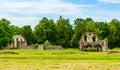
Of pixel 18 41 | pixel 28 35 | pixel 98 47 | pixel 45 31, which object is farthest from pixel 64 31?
pixel 98 47

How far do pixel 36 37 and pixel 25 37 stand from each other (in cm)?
436

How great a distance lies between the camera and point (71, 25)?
151 m

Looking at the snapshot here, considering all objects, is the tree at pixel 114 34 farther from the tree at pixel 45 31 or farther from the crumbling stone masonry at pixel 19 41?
the crumbling stone masonry at pixel 19 41

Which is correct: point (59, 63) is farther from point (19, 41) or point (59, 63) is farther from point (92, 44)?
point (19, 41)

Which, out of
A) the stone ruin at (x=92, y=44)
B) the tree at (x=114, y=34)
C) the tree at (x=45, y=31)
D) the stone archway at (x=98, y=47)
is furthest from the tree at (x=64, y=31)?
the stone archway at (x=98, y=47)

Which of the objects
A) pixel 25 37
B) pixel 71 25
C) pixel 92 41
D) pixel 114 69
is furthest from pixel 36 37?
pixel 114 69

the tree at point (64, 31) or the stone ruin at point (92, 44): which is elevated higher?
the tree at point (64, 31)

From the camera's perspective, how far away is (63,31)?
14800 cm

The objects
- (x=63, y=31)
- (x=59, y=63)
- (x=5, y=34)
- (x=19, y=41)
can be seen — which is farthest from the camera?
(x=63, y=31)

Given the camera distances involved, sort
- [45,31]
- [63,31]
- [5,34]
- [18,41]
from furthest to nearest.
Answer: [63,31], [45,31], [18,41], [5,34]

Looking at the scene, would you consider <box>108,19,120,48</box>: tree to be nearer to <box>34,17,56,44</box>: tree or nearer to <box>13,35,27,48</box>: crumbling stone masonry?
<box>34,17,56,44</box>: tree

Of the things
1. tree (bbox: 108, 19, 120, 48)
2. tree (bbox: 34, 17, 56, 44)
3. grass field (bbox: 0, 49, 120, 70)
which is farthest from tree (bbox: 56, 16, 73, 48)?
grass field (bbox: 0, 49, 120, 70)

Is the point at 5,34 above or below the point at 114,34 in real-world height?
above

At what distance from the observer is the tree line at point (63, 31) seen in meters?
→ 135
